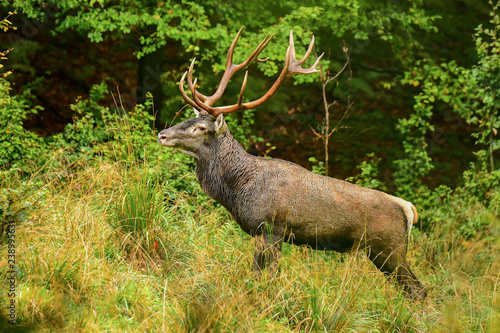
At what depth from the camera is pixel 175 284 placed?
207 inches

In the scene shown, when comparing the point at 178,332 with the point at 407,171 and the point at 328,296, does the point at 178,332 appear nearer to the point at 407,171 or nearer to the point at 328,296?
the point at 328,296

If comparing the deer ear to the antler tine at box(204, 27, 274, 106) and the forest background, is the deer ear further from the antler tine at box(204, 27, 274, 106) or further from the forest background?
the forest background

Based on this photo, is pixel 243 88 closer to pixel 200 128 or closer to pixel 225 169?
pixel 200 128

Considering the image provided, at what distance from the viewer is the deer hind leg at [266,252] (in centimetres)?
536

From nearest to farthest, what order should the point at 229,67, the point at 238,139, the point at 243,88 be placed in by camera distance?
the point at 243,88, the point at 229,67, the point at 238,139

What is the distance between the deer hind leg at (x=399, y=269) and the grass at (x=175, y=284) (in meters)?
0.10

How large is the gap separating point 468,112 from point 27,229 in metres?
6.18

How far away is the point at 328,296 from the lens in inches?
199

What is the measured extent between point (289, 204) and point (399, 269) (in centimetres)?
122

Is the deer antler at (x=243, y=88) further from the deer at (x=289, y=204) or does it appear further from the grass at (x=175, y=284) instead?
the grass at (x=175, y=284)

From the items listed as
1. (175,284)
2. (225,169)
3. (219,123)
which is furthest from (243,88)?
(175,284)

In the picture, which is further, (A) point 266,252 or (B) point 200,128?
A: (B) point 200,128

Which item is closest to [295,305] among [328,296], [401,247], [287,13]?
[328,296]

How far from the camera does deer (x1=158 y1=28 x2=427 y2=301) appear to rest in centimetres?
553
